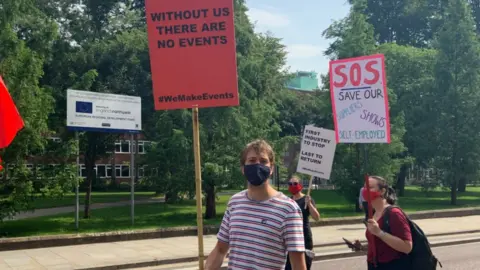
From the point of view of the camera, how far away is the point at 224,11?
5809 mm

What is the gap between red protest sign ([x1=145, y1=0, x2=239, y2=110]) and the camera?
18.7 feet

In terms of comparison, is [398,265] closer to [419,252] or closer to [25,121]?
[419,252]

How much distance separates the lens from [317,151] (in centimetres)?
1105

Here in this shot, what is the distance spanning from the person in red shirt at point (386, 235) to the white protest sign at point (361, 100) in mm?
2032

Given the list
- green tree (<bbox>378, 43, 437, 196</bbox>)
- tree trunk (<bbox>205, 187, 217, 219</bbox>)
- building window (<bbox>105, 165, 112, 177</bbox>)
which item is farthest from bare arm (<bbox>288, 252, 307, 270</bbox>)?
building window (<bbox>105, 165, 112, 177</bbox>)

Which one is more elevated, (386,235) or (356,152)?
(356,152)

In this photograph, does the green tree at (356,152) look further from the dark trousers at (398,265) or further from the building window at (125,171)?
the building window at (125,171)

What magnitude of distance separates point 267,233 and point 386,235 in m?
1.40

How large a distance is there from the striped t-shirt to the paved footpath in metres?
8.64

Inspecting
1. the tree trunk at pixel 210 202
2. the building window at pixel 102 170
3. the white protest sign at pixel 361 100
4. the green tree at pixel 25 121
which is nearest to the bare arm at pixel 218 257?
the white protest sign at pixel 361 100

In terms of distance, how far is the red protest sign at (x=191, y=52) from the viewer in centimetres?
571

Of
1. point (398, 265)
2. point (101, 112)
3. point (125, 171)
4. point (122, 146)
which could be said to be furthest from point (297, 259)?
point (125, 171)

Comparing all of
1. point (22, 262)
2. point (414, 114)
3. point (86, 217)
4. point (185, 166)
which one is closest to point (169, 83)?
point (22, 262)

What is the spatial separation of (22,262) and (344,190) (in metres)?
17.8
